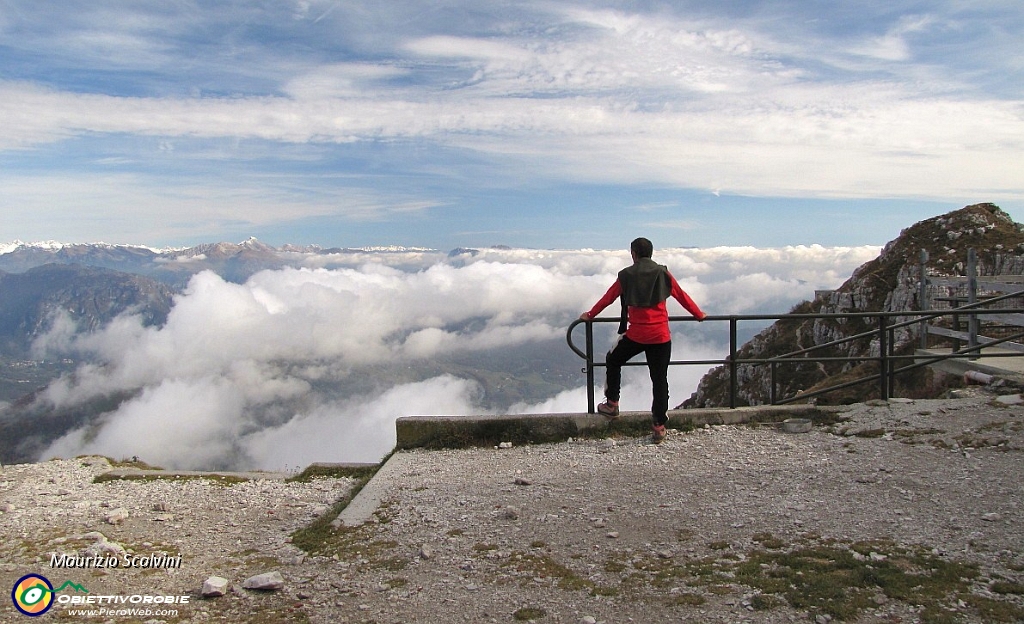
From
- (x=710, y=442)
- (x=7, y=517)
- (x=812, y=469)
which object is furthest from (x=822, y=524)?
(x=7, y=517)

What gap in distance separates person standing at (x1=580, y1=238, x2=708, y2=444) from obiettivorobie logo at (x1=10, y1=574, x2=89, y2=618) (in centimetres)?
597

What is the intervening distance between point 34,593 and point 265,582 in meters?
1.83

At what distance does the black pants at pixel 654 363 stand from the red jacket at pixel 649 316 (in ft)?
0.39

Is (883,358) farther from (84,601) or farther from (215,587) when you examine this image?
(84,601)

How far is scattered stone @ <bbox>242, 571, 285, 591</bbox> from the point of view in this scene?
17.2 feet

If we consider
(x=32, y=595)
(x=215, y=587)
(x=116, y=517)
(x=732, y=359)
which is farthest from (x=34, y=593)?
(x=732, y=359)

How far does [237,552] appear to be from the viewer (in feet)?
20.8

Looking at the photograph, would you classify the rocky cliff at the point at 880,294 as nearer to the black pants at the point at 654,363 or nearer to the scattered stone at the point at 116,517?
the black pants at the point at 654,363

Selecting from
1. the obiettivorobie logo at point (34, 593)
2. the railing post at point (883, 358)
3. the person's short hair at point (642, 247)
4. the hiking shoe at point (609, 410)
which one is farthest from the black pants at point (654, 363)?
the obiettivorobie logo at point (34, 593)

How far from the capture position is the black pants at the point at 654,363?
27.8 feet

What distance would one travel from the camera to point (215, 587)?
5141 mm

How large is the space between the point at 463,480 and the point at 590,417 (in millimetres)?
2359

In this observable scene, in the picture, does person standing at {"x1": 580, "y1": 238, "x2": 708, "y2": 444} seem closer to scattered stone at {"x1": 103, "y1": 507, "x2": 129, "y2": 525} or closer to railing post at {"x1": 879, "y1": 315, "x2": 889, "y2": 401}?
railing post at {"x1": 879, "y1": 315, "x2": 889, "y2": 401}

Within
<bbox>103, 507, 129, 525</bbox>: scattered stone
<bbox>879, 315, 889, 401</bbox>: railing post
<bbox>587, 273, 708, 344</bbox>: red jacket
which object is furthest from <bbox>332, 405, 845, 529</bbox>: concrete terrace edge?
<bbox>103, 507, 129, 525</bbox>: scattered stone
